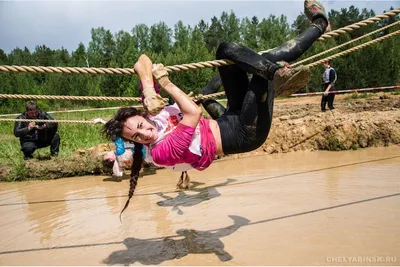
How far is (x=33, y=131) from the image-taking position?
21.0 ft

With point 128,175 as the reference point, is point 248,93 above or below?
above

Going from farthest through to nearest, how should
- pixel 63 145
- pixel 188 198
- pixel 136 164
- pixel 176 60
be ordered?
pixel 176 60
pixel 63 145
pixel 188 198
pixel 136 164

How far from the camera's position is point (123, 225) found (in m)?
3.64

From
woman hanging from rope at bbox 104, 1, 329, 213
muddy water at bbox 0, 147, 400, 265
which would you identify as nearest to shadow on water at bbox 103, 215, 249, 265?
A: muddy water at bbox 0, 147, 400, 265

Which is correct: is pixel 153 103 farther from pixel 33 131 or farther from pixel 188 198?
pixel 33 131

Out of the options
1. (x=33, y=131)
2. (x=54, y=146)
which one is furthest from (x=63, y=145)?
(x=33, y=131)

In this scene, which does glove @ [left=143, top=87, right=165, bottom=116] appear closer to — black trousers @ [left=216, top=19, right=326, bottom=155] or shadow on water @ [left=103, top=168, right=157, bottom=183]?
black trousers @ [left=216, top=19, right=326, bottom=155]

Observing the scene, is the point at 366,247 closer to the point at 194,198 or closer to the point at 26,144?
the point at 194,198

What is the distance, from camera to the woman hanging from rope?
230cm

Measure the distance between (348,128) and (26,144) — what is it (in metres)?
5.92

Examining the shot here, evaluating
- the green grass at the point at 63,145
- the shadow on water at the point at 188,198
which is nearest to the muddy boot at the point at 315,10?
the shadow on water at the point at 188,198

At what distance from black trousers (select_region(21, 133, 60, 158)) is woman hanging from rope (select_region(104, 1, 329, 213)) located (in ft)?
14.4

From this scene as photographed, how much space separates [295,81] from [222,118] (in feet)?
1.95

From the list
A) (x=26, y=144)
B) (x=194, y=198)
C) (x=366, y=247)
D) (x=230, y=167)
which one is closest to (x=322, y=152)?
(x=230, y=167)
